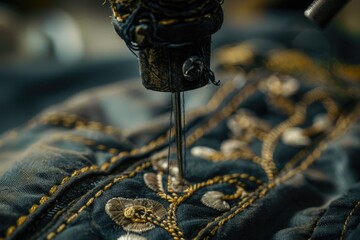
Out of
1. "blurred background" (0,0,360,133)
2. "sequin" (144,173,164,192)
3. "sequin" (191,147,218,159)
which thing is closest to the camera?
"sequin" (144,173,164,192)

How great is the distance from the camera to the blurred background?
0.99 metres

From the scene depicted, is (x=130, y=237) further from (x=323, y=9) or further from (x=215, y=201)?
(x=323, y=9)

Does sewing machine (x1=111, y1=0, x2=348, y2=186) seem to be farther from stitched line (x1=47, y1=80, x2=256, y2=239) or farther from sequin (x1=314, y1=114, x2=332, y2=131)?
sequin (x1=314, y1=114, x2=332, y2=131)

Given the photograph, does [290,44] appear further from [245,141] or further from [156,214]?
[156,214]

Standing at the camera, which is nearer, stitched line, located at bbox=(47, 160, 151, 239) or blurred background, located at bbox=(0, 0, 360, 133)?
stitched line, located at bbox=(47, 160, 151, 239)

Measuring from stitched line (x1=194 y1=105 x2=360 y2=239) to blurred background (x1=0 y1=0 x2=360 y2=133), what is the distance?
9.9 inches

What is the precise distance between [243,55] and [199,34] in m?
0.50

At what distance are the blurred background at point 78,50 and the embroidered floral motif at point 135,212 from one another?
54 centimetres

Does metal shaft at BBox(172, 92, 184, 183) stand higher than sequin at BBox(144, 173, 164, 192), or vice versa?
metal shaft at BBox(172, 92, 184, 183)

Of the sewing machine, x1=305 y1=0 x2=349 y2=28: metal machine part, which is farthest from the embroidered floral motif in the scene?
x1=305 y1=0 x2=349 y2=28: metal machine part

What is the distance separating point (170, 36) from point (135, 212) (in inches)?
7.1

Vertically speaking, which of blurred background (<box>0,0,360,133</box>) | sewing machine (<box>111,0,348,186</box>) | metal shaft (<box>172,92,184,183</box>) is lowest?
blurred background (<box>0,0,360,133</box>)

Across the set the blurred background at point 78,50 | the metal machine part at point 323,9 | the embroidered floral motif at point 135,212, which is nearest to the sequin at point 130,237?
the embroidered floral motif at point 135,212

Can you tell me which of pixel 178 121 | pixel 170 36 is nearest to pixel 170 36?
pixel 170 36
